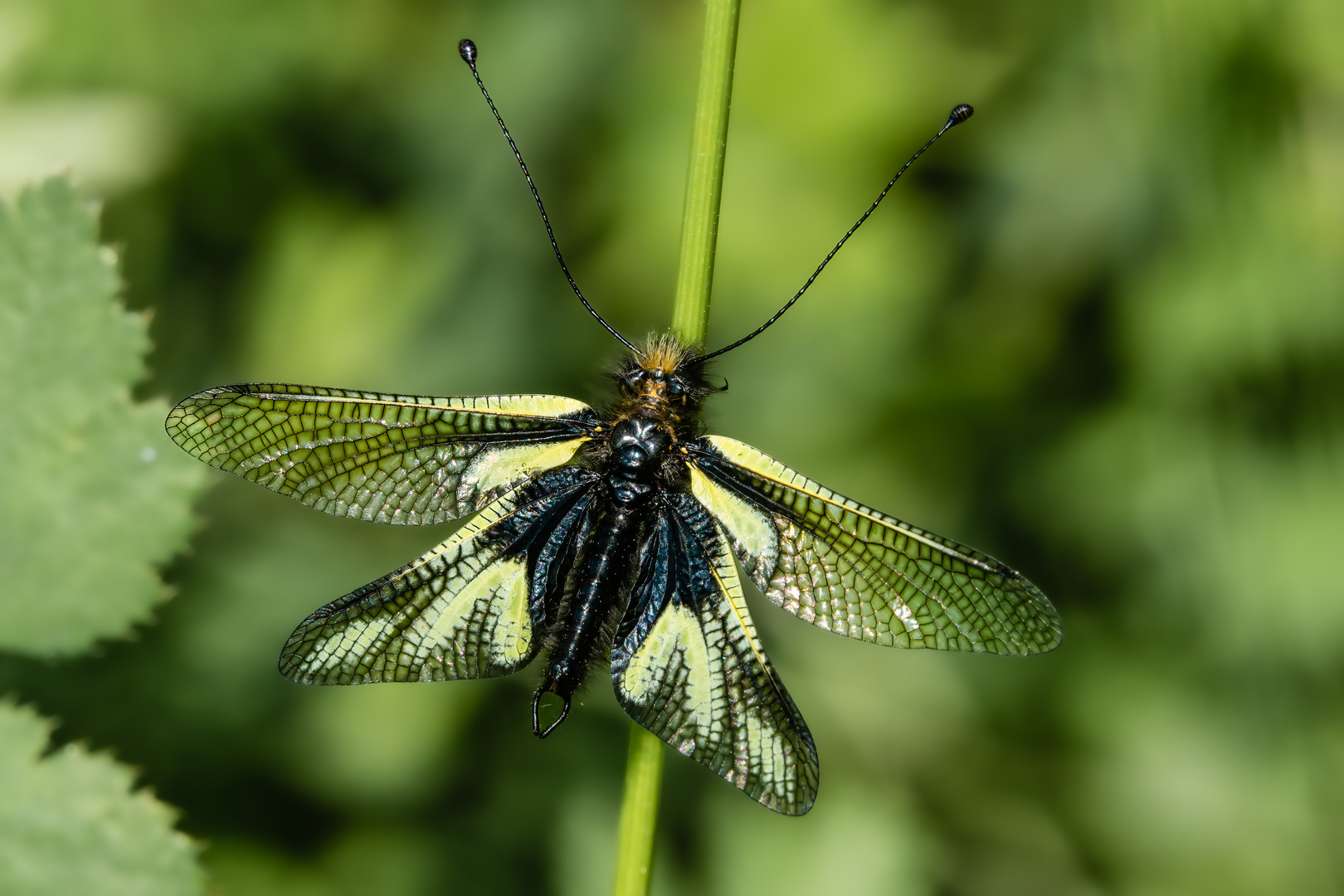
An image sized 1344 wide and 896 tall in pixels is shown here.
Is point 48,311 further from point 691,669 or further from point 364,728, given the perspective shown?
point 364,728

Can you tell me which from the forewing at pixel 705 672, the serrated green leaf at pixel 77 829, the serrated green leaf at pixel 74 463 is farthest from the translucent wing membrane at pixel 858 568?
the serrated green leaf at pixel 77 829

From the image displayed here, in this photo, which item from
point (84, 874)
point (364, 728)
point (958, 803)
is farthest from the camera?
point (958, 803)

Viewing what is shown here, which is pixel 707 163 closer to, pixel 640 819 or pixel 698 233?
pixel 698 233

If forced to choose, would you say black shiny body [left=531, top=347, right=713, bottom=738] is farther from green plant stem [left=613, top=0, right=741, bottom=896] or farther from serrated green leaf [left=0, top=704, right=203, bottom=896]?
serrated green leaf [left=0, top=704, right=203, bottom=896]

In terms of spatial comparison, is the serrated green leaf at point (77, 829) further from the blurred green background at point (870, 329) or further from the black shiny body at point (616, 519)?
the blurred green background at point (870, 329)

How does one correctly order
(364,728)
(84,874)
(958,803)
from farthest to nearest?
(958,803) → (364,728) → (84,874)

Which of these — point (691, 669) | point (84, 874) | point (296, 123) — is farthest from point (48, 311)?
A: point (296, 123)
